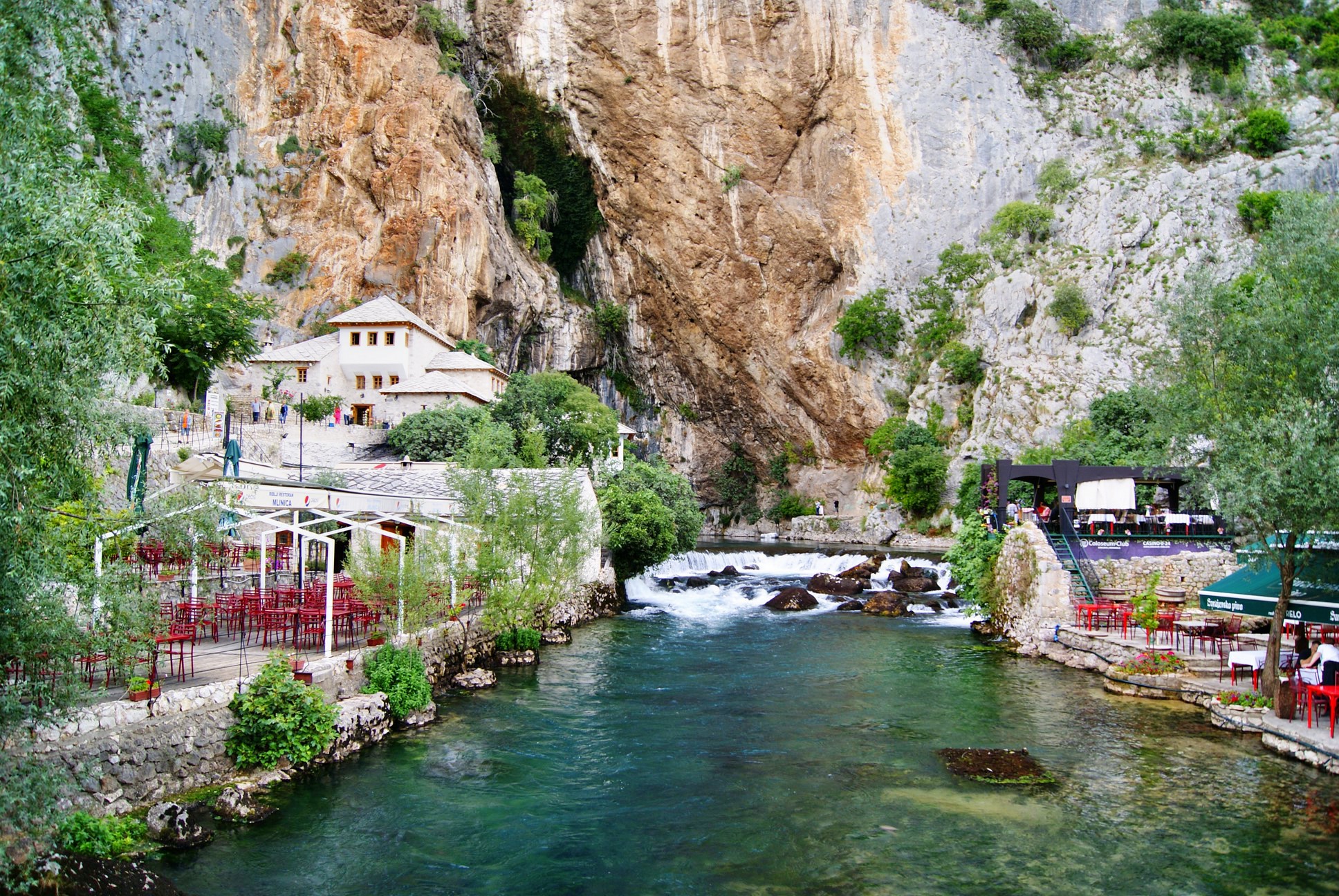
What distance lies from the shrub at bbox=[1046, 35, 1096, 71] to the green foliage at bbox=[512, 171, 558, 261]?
3489cm

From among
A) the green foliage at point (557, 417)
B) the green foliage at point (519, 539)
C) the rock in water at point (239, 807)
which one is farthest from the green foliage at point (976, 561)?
the rock in water at point (239, 807)

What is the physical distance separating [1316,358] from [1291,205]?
2.81 meters

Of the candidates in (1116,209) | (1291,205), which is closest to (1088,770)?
(1291,205)

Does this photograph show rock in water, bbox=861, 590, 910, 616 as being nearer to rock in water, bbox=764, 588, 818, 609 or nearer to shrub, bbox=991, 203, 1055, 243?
rock in water, bbox=764, 588, 818, 609

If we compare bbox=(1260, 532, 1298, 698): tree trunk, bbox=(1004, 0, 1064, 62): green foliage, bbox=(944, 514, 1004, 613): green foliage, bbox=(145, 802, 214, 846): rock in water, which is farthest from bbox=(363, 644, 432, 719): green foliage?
bbox=(1004, 0, 1064, 62): green foliage

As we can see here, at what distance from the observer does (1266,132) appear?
155 ft

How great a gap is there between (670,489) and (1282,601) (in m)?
22.3

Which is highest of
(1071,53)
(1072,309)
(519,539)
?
(1071,53)

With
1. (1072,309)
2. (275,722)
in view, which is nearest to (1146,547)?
(275,722)

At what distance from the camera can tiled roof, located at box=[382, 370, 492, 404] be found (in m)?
40.3

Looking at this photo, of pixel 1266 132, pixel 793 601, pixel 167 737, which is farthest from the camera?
pixel 1266 132

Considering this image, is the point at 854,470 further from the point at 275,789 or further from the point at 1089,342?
the point at 275,789

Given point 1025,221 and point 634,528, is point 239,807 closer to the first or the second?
point 634,528

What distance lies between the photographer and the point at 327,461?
33656 mm
